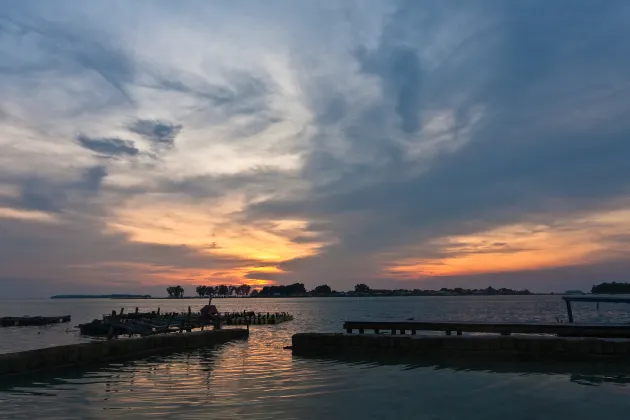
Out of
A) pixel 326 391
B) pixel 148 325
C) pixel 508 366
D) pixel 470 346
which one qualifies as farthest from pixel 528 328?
pixel 148 325

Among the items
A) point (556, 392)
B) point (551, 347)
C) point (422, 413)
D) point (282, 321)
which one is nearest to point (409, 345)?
point (551, 347)

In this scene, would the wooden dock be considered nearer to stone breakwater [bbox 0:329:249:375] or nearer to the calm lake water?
the calm lake water

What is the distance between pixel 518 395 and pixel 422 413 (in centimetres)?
432

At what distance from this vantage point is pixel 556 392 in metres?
17.4

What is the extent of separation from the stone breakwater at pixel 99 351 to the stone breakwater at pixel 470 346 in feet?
24.0

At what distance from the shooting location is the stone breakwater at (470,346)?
2545cm

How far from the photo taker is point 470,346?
26938 mm

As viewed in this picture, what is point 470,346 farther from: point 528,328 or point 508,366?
point 528,328

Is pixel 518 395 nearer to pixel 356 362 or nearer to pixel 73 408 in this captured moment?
pixel 356 362

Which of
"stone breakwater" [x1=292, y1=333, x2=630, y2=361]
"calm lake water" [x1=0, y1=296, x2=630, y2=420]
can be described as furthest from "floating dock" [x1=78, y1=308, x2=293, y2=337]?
"calm lake water" [x1=0, y1=296, x2=630, y2=420]

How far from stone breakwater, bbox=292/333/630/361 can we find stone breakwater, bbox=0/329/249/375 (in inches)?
289

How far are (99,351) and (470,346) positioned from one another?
18630mm

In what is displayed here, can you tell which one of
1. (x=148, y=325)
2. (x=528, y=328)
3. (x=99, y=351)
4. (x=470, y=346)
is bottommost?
(x=470, y=346)

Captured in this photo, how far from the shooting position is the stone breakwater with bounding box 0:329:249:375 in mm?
20891
